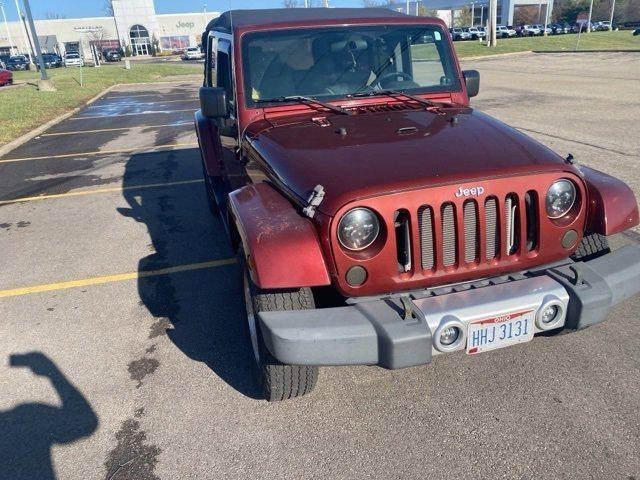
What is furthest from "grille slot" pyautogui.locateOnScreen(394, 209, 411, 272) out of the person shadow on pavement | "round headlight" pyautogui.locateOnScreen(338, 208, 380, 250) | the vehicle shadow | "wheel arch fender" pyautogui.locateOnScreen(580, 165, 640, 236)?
the person shadow on pavement

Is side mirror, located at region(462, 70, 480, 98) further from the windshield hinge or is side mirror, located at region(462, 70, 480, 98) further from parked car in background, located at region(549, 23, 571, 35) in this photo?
parked car in background, located at region(549, 23, 571, 35)

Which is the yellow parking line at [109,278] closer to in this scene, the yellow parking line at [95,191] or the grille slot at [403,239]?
the grille slot at [403,239]

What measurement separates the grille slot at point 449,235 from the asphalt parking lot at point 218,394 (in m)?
0.85

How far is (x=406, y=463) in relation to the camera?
2.52 metres

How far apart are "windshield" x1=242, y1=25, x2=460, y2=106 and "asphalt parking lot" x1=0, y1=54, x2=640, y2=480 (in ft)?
5.59

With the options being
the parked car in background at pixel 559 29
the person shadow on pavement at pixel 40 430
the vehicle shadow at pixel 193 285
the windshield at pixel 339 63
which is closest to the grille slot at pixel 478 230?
the vehicle shadow at pixel 193 285

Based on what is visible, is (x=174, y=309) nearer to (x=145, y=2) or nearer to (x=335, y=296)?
(x=335, y=296)

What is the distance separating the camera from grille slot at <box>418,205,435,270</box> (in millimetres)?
2547

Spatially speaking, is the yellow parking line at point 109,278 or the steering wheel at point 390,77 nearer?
the steering wheel at point 390,77

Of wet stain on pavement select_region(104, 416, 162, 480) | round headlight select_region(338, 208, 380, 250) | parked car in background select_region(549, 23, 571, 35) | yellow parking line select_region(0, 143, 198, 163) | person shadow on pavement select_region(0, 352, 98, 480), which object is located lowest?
parked car in background select_region(549, 23, 571, 35)

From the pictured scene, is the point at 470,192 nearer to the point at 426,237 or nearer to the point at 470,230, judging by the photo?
the point at 470,230

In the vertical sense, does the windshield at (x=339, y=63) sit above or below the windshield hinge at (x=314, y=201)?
above

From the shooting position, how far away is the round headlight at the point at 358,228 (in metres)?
2.49

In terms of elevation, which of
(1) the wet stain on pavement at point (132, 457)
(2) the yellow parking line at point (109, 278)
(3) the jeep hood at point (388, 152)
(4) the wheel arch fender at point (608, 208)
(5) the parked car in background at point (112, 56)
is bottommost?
(5) the parked car in background at point (112, 56)
